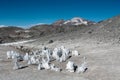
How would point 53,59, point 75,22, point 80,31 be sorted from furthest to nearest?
point 75,22 → point 80,31 → point 53,59

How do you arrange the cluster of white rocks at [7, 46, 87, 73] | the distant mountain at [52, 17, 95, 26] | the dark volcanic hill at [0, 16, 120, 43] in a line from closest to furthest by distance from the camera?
the cluster of white rocks at [7, 46, 87, 73] < the dark volcanic hill at [0, 16, 120, 43] < the distant mountain at [52, 17, 95, 26]

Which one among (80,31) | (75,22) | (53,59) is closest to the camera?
(53,59)

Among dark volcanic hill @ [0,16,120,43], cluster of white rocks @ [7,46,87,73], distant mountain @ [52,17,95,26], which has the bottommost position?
cluster of white rocks @ [7,46,87,73]

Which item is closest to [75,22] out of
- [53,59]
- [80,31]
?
[80,31]

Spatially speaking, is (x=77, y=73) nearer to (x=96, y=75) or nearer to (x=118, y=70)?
(x=96, y=75)

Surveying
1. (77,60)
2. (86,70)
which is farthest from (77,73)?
(77,60)

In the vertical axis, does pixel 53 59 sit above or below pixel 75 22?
below

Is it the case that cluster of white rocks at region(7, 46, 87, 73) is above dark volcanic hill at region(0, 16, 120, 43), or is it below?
below

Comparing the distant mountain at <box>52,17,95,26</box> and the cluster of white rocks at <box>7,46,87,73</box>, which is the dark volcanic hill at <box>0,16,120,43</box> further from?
the cluster of white rocks at <box>7,46,87,73</box>

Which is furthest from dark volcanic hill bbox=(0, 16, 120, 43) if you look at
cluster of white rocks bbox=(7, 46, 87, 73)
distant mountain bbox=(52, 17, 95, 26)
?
cluster of white rocks bbox=(7, 46, 87, 73)

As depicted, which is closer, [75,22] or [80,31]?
[80,31]

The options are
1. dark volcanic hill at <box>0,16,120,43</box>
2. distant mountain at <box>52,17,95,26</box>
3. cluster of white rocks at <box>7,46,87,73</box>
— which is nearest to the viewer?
cluster of white rocks at <box>7,46,87,73</box>

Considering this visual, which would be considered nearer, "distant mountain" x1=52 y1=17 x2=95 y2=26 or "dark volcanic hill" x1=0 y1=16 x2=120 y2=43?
"dark volcanic hill" x1=0 y1=16 x2=120 y2=43

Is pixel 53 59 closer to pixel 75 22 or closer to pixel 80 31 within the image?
pixel 80 31
